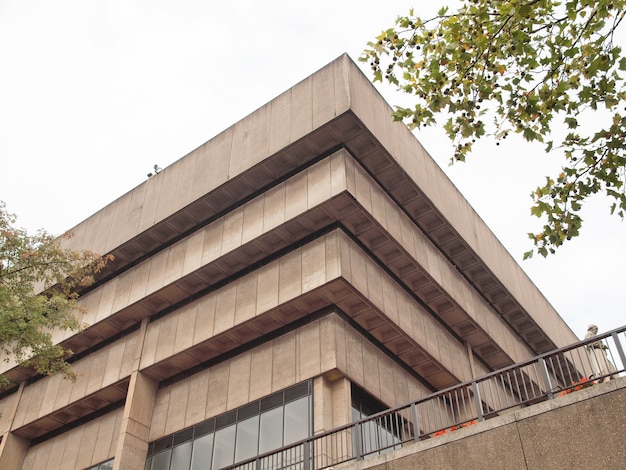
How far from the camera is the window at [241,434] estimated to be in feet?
68.9

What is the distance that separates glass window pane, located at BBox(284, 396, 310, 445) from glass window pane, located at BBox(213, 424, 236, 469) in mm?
2475

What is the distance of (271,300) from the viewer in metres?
23.8

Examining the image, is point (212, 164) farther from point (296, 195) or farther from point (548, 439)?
point (548, 439)

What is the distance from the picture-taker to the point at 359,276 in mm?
23469

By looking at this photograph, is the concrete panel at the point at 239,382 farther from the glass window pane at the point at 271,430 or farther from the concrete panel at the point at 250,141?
the concrete panel at the point at 250,141

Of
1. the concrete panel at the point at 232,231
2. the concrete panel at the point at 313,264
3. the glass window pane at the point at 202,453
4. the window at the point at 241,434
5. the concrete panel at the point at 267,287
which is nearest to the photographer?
the window at the point at 241,434

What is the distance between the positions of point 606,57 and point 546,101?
1165mm

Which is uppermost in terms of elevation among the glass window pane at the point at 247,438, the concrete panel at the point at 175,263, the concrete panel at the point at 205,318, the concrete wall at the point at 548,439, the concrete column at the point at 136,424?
the concrete panel at the point at 175,263

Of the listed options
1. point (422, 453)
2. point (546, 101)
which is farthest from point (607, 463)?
point (546, 101)

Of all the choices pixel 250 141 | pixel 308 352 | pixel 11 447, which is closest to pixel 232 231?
pixel 250 141

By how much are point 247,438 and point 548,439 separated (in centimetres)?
1312

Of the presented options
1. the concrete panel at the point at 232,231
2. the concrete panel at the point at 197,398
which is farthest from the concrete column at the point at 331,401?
the concrete panel at the point at 232,231

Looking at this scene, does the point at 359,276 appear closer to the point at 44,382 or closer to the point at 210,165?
the point at 210,165

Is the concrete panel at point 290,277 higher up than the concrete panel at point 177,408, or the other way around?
the concrete panel at point 290,277
